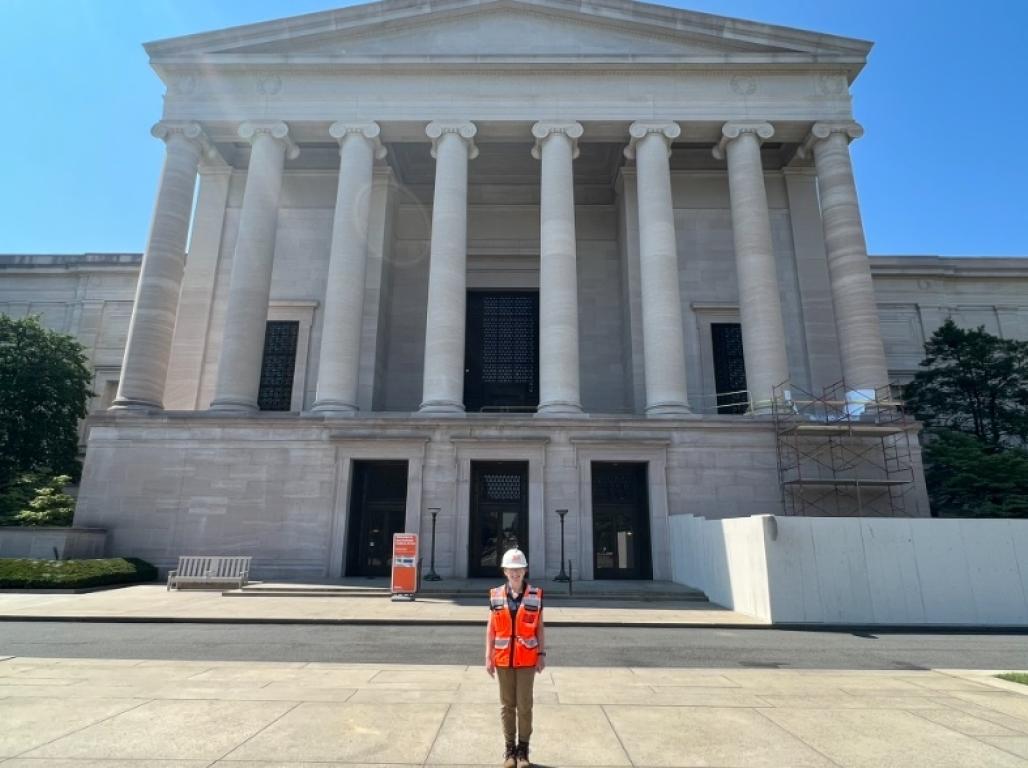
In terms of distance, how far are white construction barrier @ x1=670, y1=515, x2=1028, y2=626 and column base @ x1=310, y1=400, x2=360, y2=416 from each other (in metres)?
17.3

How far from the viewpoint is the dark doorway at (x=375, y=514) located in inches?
1042

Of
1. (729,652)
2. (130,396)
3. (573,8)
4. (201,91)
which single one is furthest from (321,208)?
(729,652)

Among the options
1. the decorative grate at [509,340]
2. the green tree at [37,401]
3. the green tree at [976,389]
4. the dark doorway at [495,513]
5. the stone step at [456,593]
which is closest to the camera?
the stone step at [456,593]

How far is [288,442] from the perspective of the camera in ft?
86.3

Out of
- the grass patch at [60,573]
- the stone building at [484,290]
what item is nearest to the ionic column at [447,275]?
the stone building at [484,290]

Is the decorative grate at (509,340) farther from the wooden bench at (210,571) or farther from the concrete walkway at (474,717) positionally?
the concrete walkway at (474,717)

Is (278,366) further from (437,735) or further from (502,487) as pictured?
(437,735)

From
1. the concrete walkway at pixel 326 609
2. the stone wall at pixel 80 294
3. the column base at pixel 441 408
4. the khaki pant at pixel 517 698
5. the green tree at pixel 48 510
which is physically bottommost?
the concrete walkway at pixel 326 609

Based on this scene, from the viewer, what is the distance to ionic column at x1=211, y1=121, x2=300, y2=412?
27.9 meters

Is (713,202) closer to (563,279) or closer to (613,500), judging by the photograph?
(563,279)

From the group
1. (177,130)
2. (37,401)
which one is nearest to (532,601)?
(177,130)

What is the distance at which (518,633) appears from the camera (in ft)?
19.3

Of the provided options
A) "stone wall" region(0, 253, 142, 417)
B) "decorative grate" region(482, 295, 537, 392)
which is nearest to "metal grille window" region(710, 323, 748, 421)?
"decorative grate" region(482, 295, 537, 392)

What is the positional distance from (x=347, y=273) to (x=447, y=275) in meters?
4.83
